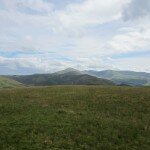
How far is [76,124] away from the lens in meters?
26.8

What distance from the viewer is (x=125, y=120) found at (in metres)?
28.9

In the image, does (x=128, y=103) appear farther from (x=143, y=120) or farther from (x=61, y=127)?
(x=61, y=127)

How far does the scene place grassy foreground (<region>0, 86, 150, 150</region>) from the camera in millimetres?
21953

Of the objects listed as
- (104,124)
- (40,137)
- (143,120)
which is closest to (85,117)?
(104,124)

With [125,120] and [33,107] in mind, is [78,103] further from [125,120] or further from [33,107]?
[125,120]

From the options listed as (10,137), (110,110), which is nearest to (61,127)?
(10,137)

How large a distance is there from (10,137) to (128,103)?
1829 centimetres

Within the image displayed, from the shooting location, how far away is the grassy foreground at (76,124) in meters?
22.0

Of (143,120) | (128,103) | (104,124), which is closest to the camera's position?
(104,124)

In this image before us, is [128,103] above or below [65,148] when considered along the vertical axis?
above

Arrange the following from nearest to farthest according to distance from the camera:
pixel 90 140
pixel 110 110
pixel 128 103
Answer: pixel 90 140 < pixel 110 110 < pixel 128 103

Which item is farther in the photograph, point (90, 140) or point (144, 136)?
point (144, 136)

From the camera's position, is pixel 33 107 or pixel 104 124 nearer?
pixel 104 124

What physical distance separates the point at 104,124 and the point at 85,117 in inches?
120
